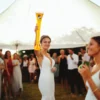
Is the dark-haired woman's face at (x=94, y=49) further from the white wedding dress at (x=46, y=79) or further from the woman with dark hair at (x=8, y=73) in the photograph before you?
the woman with dark hair at (x=8, y=73)

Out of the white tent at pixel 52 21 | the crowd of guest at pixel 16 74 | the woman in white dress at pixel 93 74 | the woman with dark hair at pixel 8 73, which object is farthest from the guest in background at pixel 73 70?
the woman in white dress at pixel 93 74

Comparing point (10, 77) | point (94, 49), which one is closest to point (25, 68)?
point (10, 77)

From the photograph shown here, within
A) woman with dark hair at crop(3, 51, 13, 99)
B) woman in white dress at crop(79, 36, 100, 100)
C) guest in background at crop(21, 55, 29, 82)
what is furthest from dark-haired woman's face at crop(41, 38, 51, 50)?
guest in background at crop(21, 55, 29, 82)

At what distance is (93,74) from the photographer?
2881 mm

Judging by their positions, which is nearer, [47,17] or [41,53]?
[41,53]

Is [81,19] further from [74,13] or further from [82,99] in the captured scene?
[82,99]

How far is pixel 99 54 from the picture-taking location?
292cm

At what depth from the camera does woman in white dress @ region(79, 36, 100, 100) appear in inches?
108

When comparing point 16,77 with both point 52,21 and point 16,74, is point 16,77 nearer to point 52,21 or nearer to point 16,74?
point 16,74

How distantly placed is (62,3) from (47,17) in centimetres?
73

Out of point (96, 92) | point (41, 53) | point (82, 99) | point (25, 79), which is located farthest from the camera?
point (25, 79)

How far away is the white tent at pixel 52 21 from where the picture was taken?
426 inches

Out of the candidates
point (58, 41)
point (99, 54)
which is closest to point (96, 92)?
point (99, 54)

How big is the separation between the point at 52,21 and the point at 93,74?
8.79 metres
